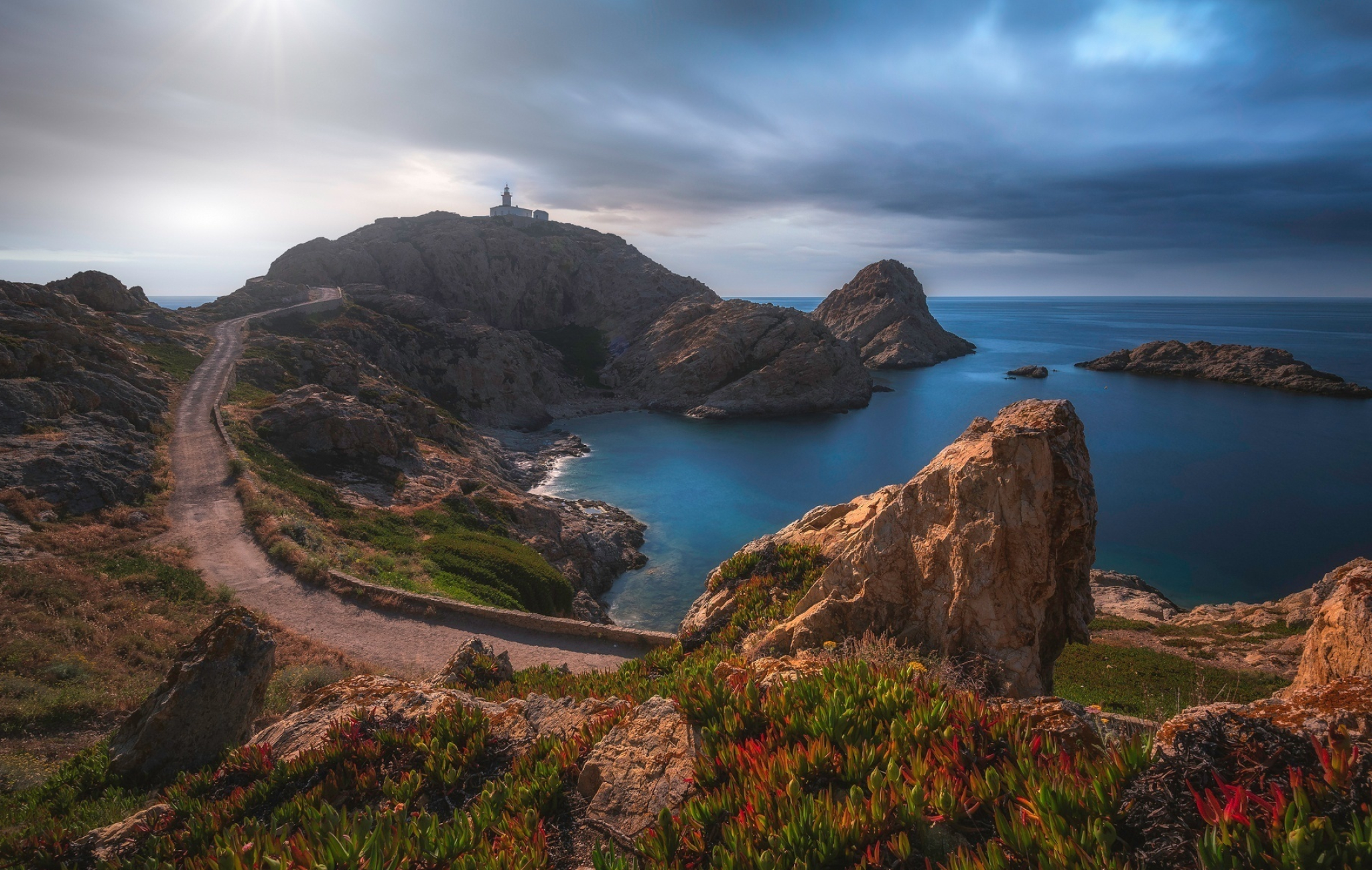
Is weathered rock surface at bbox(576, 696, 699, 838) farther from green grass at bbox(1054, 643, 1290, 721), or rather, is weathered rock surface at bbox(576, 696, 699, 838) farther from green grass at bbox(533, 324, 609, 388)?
green grass at bbox(533, 324, 609, 388)

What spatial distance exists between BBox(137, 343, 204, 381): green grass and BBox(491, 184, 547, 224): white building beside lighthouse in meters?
98.0

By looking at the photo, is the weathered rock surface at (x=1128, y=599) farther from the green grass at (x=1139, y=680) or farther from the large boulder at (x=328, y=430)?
the large boulder at (x=328, y=430)

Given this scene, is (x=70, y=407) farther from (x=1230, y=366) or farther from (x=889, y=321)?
(x=889, y=321)

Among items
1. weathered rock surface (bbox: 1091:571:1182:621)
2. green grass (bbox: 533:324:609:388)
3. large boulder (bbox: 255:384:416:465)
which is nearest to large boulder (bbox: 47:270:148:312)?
large boulder (bbox: 255:384:416:465)

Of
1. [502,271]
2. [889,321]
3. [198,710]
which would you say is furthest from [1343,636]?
[889,321]

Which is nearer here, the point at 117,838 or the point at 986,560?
the point at 117,838

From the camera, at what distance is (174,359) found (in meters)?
46.3

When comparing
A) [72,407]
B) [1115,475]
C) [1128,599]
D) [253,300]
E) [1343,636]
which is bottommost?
[1128,599]

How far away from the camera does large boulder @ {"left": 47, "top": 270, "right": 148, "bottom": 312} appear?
54406 mm

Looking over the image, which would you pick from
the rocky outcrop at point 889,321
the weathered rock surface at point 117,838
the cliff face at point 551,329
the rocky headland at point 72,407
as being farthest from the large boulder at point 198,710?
the rocky outcrop at point 889,321

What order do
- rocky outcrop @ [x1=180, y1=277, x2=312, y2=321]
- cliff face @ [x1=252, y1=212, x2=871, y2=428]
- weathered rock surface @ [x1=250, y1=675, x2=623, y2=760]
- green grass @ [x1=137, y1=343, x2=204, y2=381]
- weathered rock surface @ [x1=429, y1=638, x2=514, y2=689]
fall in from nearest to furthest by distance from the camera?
weathered rock surface @ [x1=250, y1=675, x2=623, y2=760], weathered rock surface @ [x1=429, y1=638, x2=514, y2=689], green grass @ [x1=137, y1=343, x2=204, y2=381], rocky outcrop @ [x1=180, y1=277, x2=312, y2=321], cliff face @ [x1=252, y1=212, x2=871, y2=428]

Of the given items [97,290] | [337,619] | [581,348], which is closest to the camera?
[337,619]

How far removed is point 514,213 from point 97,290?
312 feet


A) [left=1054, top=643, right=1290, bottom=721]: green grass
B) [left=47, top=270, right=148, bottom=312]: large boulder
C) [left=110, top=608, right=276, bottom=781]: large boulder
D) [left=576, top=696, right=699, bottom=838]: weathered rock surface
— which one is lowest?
[left=1054, top=643, right=1290, bottom=721]: green grass
